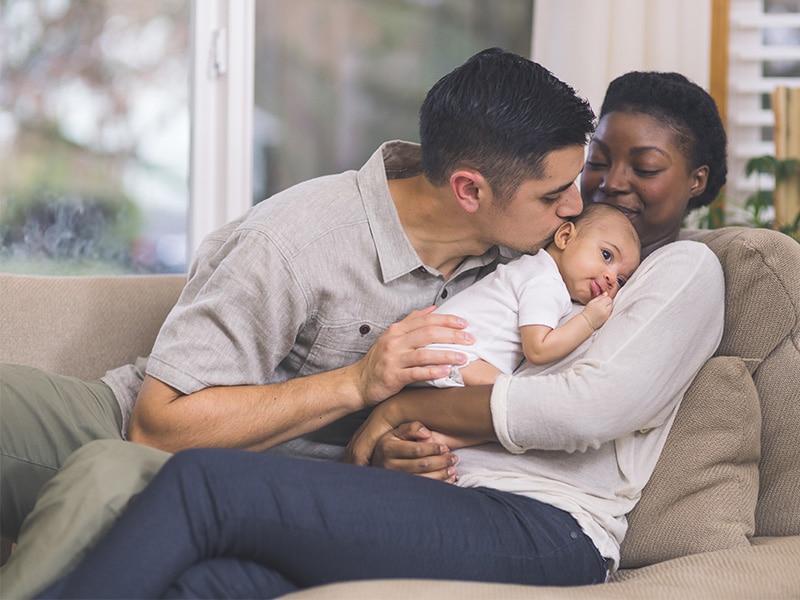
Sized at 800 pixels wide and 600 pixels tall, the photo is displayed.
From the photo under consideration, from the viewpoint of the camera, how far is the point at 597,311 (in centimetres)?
152

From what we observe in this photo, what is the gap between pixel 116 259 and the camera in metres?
2.99

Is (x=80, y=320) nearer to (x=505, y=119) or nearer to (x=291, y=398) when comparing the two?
(x=291, y=398)

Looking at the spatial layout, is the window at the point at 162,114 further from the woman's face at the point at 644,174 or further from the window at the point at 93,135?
the woman's face at the point at 644,174

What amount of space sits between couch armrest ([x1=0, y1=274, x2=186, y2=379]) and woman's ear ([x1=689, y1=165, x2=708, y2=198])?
109 cm

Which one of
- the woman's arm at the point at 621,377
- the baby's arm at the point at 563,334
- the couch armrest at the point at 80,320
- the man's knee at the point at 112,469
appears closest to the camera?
the man's knee at the point at 112,469

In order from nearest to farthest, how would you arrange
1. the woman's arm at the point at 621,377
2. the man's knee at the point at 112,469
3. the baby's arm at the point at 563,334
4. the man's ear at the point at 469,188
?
the man's knee at the point at 112,469, the woman's arm at the point at 621,377, the baby's arm at the point at 563,334, the man's ear at the point at 469,188

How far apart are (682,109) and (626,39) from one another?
1.35 meters

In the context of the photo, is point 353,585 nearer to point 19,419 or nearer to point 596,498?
point 596,498

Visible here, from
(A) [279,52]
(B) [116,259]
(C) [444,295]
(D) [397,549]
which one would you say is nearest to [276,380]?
(C) [444,295]

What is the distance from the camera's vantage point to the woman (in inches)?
47.7

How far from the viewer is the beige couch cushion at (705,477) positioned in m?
1.49

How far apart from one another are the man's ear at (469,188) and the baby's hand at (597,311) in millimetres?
258

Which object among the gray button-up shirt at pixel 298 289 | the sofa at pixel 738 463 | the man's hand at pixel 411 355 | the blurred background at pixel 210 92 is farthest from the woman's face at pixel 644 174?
the blurred background at pixel 210 92

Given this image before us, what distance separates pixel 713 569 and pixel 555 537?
225 mm
